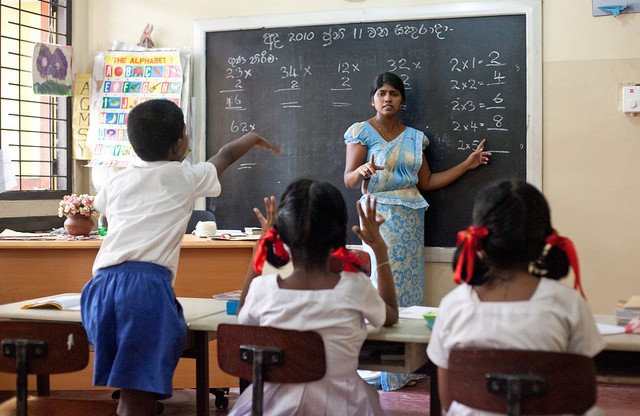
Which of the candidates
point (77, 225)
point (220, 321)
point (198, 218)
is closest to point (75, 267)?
point (77, 225)

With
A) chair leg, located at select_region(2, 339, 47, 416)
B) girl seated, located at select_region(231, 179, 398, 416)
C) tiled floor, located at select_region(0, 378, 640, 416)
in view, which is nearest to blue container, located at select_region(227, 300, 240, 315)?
girl seated, located at select_region(231, 179, 398, 416)

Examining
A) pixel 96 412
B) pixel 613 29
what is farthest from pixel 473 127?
pixel 96 412

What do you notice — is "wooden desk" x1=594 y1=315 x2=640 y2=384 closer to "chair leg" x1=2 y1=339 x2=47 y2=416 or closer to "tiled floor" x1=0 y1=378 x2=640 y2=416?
"chair leg" x1=2 y1=339 x2=47 y2=416

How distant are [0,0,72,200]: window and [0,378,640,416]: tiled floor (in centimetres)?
158

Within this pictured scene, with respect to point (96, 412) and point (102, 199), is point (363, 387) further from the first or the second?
point (102, 199)

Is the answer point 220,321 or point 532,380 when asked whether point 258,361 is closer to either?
point 220,321

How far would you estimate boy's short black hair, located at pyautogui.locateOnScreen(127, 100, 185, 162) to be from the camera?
2.70 meters

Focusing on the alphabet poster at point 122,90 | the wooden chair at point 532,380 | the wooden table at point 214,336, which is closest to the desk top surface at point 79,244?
the wooden table at point 214,336

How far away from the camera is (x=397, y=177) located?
4.51 metres

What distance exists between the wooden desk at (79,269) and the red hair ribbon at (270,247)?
1.70m

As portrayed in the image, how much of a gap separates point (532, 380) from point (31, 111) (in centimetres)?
438

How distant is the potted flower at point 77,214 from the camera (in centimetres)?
430

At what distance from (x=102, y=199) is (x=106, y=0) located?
3186mm

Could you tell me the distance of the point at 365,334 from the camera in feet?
7.41
